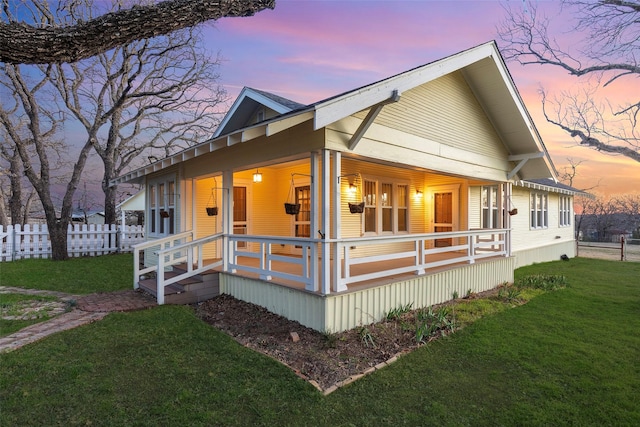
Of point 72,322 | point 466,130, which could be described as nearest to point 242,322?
point 72,322

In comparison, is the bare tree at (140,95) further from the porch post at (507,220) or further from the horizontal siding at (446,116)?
the porch post at (507,220)

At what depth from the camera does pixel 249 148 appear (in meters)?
7.15

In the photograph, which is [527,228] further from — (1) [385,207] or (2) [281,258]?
(2) [281,258]

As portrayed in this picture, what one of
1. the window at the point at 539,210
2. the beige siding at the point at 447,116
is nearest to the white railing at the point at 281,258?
the beige siding at the point at 447,116

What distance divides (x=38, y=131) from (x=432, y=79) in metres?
16.6

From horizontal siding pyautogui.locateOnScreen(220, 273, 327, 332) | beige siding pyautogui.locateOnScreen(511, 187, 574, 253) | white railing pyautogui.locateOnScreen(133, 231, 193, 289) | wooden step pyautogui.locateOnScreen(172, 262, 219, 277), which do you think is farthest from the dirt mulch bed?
beige siding pyautogui.locateOnScreen(511, 187, 574, 253)

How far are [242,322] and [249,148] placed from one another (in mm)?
3384

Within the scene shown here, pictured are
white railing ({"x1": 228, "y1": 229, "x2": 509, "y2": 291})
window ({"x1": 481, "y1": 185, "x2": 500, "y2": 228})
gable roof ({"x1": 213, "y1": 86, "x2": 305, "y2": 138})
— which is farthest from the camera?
window ({"x1": 481, "y1": 185, "x2": 500, "y2": 228})

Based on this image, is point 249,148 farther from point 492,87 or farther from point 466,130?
point 492,87

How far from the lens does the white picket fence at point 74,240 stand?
46.5 ft

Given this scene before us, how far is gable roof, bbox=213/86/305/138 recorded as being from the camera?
28.3 feet

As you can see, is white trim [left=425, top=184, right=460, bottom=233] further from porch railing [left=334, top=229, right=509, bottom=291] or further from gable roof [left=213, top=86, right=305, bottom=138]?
gable roof [left=213, top=86, right=305, bottom=138]

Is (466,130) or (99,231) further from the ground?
(466,130)

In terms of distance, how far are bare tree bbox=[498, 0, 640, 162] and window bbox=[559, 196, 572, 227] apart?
6036 millimetres
